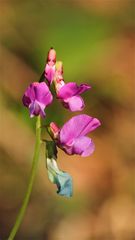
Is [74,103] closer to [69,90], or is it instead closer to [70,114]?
[69,90]

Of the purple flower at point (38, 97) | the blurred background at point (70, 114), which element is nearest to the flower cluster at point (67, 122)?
the purple flower at point (38, 97)

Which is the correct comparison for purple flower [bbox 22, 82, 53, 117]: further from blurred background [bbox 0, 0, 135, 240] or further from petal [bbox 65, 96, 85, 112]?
blurred background [bbox 0, 0, 135, 240]

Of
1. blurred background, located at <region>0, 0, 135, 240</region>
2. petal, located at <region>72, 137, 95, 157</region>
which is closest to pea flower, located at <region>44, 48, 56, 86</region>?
petal, located at <region>72, 137, 95, 157</region>

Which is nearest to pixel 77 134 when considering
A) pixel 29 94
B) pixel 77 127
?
pixel 77 127

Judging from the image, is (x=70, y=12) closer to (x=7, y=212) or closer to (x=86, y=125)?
(x=7, y=212)

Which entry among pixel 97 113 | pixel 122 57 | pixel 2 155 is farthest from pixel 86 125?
pixel 122 57

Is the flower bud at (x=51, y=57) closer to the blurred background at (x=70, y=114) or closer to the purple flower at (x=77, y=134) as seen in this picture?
the purple flower at (x=77, y=134)
